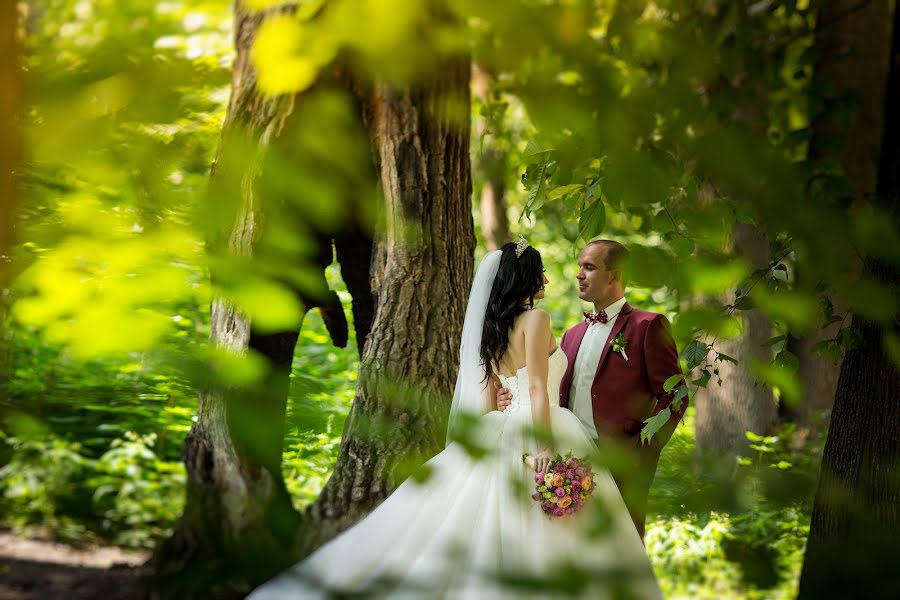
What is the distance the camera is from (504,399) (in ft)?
13.9

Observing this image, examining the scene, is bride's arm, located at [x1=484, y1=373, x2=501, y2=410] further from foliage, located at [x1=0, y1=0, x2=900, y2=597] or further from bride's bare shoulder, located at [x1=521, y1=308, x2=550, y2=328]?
foliage, located at [x1=0, y1=0, x2=900, y2=597]

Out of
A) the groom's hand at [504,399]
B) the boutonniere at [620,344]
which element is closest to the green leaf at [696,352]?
the boutonniere at [620,344]

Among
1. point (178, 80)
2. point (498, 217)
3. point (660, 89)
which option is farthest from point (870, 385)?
point (498, 217)

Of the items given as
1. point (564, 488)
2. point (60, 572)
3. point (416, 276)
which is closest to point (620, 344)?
point (564, 488)

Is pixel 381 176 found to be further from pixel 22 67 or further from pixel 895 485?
pixel 22 67

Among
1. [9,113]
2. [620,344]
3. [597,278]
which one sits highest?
[597,278]

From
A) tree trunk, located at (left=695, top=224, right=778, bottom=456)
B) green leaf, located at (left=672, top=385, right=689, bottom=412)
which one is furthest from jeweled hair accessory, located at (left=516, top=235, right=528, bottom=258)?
tree trunk, located at (left=695, top=224, right=778, bottom=456)

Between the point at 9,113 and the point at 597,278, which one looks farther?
the point at 597,278

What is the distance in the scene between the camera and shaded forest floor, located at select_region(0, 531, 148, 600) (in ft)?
11.4

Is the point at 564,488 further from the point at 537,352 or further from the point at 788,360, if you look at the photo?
the point at 788,360

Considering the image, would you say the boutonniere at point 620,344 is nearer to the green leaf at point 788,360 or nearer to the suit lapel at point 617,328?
the suit lapel at point 617,328

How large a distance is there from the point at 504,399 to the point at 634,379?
0.67 m

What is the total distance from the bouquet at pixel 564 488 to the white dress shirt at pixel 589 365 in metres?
0.73

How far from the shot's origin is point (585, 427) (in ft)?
14.7
